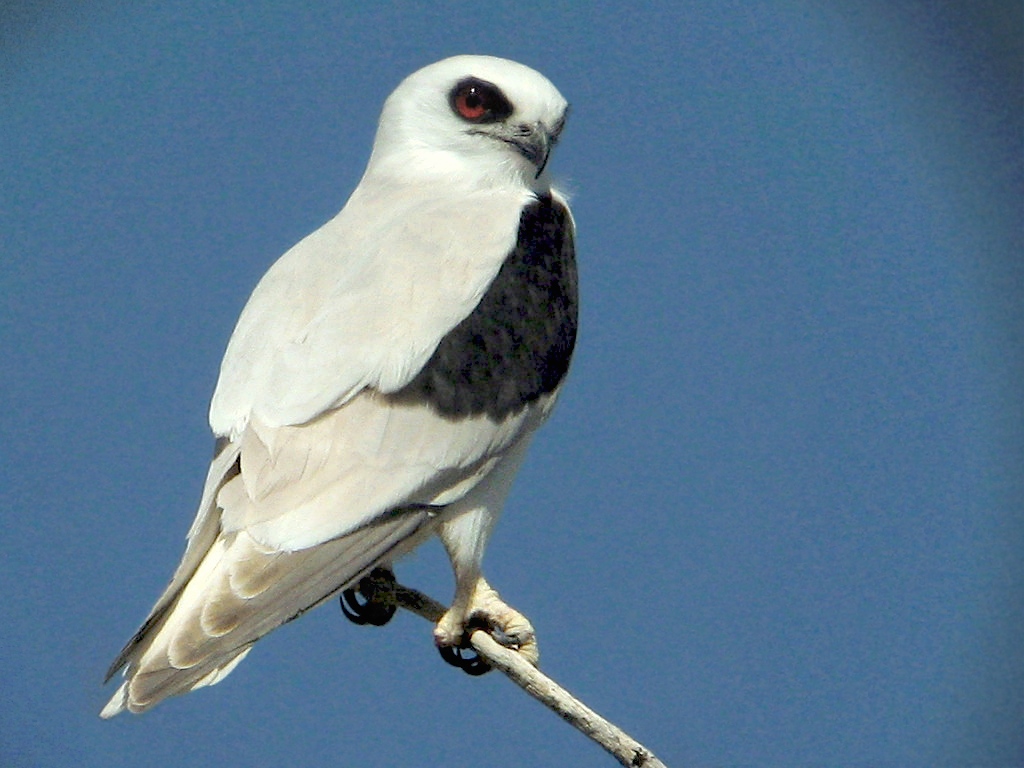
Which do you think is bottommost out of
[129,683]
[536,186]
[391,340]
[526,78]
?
[129,683]

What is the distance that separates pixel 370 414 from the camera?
4.28m

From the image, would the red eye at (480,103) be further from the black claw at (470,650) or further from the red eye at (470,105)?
the black claw at (470,650)

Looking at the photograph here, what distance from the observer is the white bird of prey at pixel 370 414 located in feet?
13.0

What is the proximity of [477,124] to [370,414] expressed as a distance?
146 cm

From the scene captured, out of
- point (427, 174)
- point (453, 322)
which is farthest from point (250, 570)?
point (427, 174)

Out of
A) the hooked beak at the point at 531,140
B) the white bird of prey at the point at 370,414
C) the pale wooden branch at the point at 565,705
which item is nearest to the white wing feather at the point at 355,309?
the white bird of prey at the point at 370,414

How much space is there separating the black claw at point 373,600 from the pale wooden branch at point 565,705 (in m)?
0.61

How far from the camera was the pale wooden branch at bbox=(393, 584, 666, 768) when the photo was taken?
378cm

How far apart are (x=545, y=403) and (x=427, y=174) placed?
3.46 ft

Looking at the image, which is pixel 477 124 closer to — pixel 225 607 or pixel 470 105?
pixel 470 105

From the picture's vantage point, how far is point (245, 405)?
4289mm

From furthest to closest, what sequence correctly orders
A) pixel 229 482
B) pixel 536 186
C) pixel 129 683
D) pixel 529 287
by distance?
pixel 536 186 → pixel 529 287 → pixel 229 482 → pixel 129 683

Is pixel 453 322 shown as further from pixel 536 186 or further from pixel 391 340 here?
pixel 536 186

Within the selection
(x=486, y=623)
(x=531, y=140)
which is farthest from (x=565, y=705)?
(x=531, y=140)
